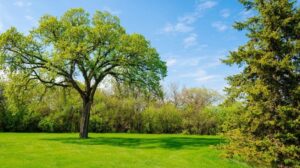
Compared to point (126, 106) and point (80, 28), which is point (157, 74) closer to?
point (80, 28)

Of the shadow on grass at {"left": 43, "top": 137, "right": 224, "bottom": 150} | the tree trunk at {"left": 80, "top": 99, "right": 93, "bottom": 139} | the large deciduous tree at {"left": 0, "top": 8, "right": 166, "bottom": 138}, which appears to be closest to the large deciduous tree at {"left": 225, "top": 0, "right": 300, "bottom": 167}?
the shadow on grass at {"left": 43, "top": 137, "right": 224, "bottom": 150}

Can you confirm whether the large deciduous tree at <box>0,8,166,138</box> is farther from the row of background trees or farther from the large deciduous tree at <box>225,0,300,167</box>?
the row of background trees

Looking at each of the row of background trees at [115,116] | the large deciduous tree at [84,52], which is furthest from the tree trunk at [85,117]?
the row of background trees at [115,116]

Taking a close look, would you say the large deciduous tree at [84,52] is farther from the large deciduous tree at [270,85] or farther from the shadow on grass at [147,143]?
the large deciduous tree at [270,85]

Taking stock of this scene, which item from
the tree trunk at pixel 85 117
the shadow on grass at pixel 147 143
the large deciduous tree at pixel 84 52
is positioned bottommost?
the shadow on grass at pixel 147 143

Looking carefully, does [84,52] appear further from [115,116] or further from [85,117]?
[115,116]

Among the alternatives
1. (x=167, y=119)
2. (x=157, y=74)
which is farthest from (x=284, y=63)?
(x=167, y=119)

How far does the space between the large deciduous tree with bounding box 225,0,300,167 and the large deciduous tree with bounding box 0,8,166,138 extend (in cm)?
1371

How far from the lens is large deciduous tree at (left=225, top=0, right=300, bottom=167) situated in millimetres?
12664

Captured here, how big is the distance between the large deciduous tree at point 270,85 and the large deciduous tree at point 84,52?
13707 millimetres

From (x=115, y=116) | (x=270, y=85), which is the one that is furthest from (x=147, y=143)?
(x=115, y=116)

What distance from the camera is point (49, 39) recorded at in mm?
27953

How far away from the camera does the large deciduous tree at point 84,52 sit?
26297mm

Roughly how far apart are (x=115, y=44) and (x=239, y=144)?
52.9 feet
